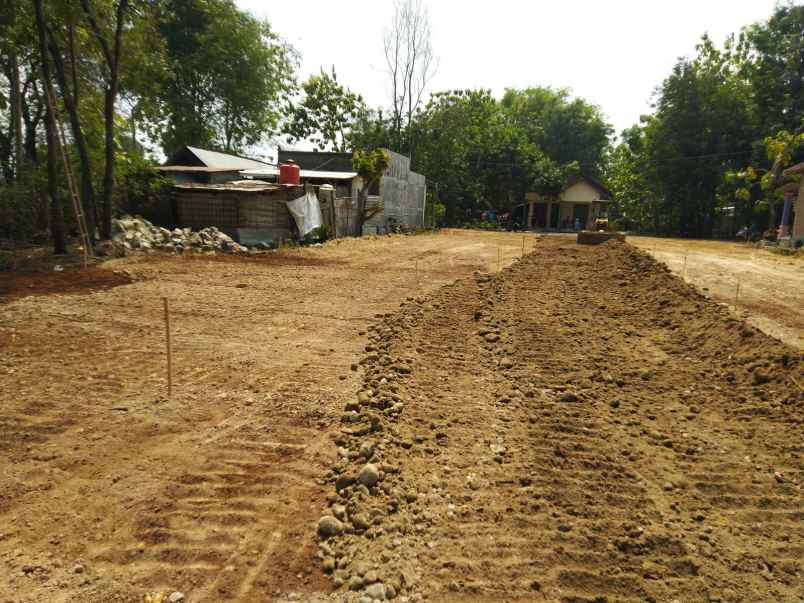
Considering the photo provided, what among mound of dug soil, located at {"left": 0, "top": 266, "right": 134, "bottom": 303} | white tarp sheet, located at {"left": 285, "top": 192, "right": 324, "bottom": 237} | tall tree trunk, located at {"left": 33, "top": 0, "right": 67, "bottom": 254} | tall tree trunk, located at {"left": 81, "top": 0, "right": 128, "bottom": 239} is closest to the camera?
mound of dug soil, located at {"left": 0, "top": 266, "right": 134, "bottom": 303}

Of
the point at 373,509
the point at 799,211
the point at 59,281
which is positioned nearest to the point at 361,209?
the point at 59,281

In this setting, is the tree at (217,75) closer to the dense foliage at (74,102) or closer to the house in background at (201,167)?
the house in background at (201,167)

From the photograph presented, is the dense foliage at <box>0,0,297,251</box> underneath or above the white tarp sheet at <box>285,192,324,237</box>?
above

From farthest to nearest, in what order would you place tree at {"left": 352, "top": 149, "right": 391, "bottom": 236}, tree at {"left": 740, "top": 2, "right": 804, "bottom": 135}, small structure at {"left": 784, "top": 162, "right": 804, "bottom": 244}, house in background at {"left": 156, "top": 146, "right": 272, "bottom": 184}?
tree at {"left": 740, "top": 2, "right": 804, "bottom": 135}
tree at {"left": 352, "top": 149, "right": 391, "bottom": 236}
small structure at {"left": 784, "top": 162, "right": 804, "bottom": 244}
house in background at {"left": 156, "top": 146, "right": 272, "bottom": 184}

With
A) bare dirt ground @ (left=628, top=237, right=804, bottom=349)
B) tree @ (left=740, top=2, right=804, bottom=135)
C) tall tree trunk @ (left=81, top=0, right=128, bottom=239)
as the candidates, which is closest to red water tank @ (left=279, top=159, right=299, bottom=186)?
tall tree trunk @ (left=81, top=0, right=128, bottom=239)

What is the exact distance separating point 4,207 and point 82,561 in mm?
14094

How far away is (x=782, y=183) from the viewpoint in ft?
79.6

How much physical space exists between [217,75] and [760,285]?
31409 mm

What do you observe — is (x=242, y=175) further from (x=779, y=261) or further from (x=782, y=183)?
(x=782, y=183)

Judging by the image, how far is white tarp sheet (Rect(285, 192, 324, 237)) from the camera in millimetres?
16250

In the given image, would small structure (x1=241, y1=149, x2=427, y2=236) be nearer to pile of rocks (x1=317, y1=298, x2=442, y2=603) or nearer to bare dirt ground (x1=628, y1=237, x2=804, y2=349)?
bare dirt ground (x1=628, y1=237, x2=804, y2=349)

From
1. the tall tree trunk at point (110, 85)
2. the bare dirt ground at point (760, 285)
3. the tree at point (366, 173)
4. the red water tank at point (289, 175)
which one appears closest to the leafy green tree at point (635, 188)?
the bare dirt ground at point (760, 285)

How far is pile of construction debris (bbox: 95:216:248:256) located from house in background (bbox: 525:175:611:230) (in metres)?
28.4

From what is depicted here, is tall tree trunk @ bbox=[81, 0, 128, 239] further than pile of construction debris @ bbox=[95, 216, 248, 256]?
No
